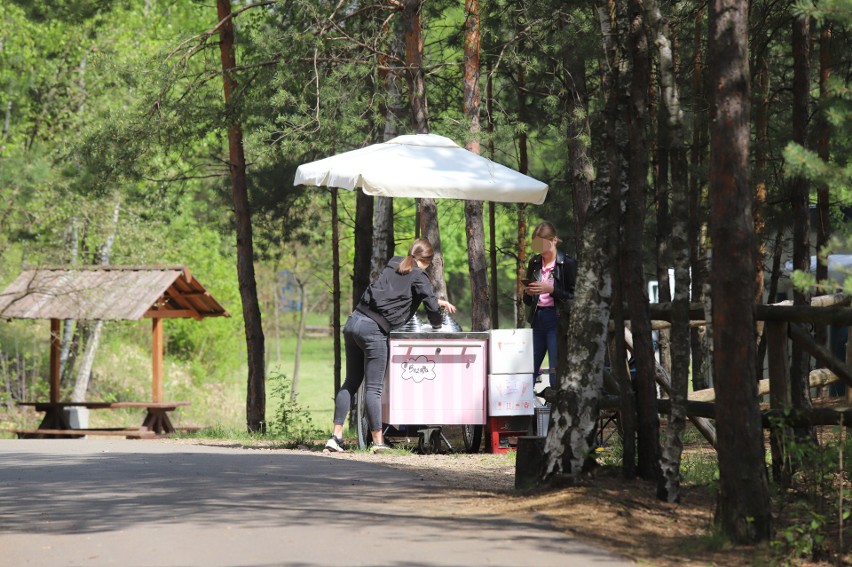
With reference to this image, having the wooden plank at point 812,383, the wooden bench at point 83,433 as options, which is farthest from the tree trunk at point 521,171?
the wooden plank at point 812,383

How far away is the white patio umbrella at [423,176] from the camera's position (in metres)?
13.5

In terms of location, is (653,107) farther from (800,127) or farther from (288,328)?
(288,328)

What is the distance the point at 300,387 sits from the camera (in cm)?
6650

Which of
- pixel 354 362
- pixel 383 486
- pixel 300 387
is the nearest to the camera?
pixel 383 486

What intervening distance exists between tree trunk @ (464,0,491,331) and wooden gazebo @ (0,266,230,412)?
749cm

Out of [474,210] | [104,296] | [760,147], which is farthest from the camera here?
[104,296]

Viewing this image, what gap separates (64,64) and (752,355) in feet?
111

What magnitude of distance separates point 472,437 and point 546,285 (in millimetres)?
1891

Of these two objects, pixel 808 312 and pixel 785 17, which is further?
pixel 785 17

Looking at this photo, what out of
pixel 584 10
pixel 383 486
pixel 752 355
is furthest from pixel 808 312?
pixel 584 10

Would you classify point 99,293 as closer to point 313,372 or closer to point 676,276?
point 676,276

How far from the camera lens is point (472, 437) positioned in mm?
13656

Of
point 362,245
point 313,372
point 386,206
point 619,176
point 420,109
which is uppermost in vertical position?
point 420,109

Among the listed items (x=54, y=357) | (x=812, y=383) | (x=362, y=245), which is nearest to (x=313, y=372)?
(x=54, y=357)
